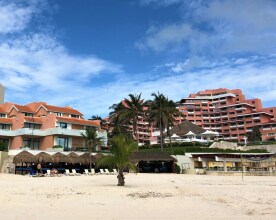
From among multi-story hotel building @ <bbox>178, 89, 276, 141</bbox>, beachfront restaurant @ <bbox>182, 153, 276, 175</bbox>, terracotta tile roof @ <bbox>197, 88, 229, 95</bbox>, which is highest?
terracotta tile roof @ <bbox>197, 88, 229, 95</bbox>

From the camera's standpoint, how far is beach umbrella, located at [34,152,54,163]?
40.4 metres

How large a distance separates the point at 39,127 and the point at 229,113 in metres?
91.8

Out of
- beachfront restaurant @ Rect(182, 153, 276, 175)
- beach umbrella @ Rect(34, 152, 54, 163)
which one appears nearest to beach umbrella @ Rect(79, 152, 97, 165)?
beach umbrella @ Rect(34, 152, 54, 163)

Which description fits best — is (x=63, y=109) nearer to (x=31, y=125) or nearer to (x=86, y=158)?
(x=31, y=125)

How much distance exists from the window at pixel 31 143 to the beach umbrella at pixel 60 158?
11427 mm

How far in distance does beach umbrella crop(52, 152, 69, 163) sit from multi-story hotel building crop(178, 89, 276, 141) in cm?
8444

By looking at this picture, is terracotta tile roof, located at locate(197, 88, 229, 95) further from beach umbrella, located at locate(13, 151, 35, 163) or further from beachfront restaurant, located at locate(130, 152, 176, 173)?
→ beach umbrella, located at locate(13, 151, 35, 163)

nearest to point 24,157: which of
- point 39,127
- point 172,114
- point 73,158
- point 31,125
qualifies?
point 73,158

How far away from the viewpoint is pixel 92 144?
2044 inches

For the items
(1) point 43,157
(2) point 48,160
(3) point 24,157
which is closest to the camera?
(3) point 24,157

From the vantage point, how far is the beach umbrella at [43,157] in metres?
40.4

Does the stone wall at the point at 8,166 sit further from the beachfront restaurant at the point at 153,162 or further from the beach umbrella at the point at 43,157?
the beachfront restaurant at the point at 153,162

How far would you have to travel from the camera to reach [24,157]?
39.8 m

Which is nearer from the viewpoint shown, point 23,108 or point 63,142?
point 63,142
